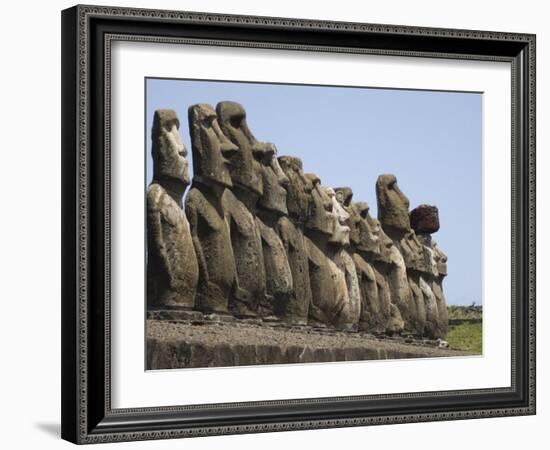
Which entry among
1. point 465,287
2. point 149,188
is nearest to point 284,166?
point 149,188

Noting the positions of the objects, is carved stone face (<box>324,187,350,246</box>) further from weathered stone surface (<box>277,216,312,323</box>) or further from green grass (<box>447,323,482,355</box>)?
green grass (<box>447,323,482,355</box>)

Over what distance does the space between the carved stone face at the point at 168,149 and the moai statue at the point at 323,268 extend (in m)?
0.78

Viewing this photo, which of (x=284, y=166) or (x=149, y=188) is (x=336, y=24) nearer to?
(x=284, y=166)

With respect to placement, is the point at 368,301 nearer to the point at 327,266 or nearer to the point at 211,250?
the point at 327,266

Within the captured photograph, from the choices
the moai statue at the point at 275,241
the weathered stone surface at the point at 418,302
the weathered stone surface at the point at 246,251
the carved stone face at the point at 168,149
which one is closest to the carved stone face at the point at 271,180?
the moai statue at the point at 275,241

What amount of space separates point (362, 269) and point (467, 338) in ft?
2.58

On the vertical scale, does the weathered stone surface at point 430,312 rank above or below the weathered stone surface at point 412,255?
below

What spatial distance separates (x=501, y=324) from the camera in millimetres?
8734

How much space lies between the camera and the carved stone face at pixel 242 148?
26.3 feet

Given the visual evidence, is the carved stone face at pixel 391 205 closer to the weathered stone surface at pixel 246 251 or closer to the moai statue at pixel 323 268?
the moai statue at pixel 323 268

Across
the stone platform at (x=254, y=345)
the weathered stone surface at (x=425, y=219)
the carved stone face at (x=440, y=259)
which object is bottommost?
the stone platform at (x=254, y=345)

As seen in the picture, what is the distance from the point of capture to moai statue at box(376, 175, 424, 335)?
8445 mm

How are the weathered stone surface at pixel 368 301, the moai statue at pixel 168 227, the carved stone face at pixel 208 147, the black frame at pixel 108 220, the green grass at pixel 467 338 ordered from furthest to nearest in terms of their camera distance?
the green grass at pixel 467 338
the weathered stone surface at pixel 368 301
the carved stone face at pixel 208 147
the moai statue at pixel 168 227
the black frame at pixel 108 220

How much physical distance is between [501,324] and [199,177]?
82.6 inches
